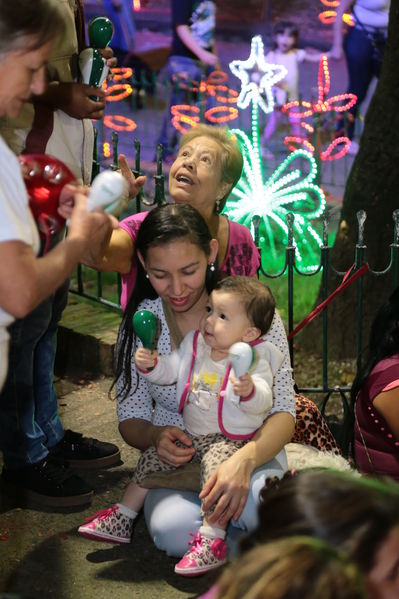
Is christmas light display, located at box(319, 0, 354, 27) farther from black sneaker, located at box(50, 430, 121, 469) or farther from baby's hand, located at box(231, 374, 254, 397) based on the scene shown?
baby's hand, located at box(231, 374, 254, 397)

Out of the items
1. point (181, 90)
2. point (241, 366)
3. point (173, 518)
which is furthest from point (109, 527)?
point (181, 90)

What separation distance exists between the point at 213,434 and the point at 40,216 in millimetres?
1308

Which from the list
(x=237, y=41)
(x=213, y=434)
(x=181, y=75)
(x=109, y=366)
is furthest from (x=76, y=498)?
(x=237, y=41)

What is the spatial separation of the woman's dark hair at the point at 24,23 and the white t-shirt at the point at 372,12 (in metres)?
11.2

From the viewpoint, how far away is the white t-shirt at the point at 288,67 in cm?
1227

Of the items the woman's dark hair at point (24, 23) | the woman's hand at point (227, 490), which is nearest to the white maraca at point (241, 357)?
the woman's hand at point (227, 490)

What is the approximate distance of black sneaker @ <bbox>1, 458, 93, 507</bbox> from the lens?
11.9 feet

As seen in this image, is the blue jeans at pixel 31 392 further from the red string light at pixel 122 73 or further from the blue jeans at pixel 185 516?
the red string light at pixel 122 73

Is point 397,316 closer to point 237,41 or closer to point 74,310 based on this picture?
point 74,310

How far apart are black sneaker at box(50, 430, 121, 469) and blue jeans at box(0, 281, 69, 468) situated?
58 mm

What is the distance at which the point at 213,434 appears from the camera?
11.0 ft

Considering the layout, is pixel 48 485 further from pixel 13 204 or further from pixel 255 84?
pixel 255 84

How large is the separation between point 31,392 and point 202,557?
0.89 metres

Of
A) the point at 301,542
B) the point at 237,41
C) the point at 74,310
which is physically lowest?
the point at 237,41
